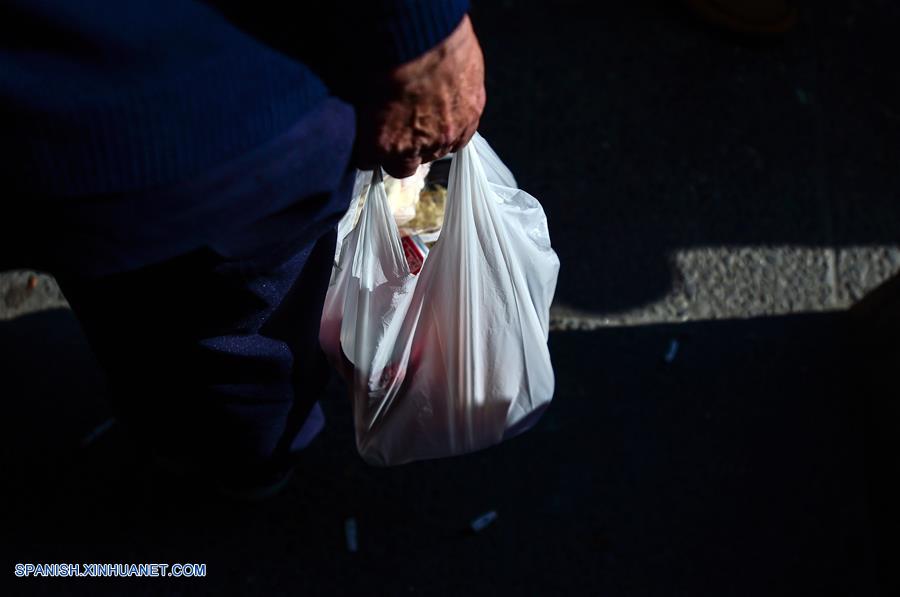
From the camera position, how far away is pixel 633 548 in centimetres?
191

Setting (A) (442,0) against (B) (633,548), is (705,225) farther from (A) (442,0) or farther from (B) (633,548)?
(A) (442,0)

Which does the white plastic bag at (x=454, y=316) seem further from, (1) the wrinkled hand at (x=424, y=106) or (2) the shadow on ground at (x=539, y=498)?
(2) the shadow on ground at (x=539, y=498)

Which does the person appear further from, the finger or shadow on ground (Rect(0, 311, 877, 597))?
shadow on ground (Rect(0, 311, 877, 597))

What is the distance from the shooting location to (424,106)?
1.04 meters

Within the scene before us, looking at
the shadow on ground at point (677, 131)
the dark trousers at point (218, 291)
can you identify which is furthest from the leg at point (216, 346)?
the shadow on ground at point (677, 131)

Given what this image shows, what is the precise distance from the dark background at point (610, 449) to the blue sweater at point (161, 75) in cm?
120

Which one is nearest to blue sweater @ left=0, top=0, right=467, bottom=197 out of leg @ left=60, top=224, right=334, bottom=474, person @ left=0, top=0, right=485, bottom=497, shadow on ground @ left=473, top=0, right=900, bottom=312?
person @ left=0, top=0, right=485, bottom=497

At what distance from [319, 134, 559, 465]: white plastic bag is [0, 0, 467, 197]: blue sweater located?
0.46 meters

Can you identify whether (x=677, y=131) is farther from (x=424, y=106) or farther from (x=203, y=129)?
(x=203, y=129)

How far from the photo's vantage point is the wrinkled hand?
1.00 m

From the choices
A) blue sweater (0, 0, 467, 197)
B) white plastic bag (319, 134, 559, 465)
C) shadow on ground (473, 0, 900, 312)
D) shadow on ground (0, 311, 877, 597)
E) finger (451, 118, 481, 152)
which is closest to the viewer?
blue sweater (0, 0, 467, 197)

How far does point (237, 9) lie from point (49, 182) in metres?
0.27

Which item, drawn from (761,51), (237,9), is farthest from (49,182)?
(761,51)

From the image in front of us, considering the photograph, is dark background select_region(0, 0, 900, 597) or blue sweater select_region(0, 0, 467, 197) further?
dark background select_region(0, 0, 900, 597)
